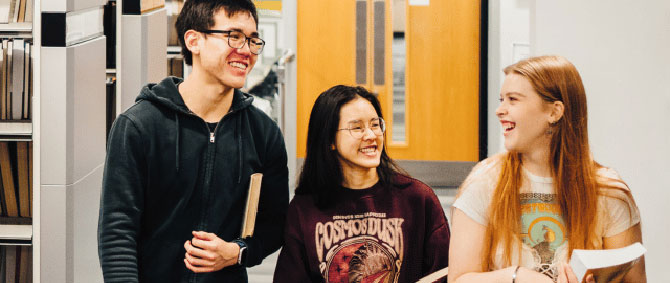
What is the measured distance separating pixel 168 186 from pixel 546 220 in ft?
2.73

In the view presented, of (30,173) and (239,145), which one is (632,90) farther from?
(30,173)

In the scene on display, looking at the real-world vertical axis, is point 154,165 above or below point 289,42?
below

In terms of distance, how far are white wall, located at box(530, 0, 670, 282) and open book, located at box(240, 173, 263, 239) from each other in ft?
5.16

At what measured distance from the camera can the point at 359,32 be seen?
5.95 meters

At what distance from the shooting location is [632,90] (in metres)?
2.75

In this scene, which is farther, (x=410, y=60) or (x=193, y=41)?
(x=410, y=60)

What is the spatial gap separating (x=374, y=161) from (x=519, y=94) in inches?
16.0

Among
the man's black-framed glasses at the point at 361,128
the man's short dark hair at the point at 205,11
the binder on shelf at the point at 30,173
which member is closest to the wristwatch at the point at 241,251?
the man's black-framed glasses at the point at 361,128

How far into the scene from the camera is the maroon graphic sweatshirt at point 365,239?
6.08 feet

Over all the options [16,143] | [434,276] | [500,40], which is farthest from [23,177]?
[500,40]

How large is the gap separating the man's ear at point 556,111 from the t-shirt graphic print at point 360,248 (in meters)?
0.45

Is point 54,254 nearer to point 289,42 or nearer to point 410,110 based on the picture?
point 289,42

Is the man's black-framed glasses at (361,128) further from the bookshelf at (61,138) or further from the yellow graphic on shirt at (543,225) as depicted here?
the bookshelf at (61,138)

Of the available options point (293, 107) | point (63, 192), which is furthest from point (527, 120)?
point (293, 107)
